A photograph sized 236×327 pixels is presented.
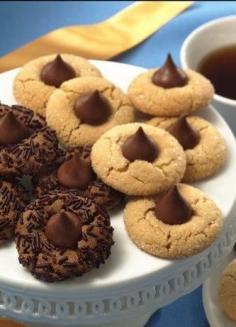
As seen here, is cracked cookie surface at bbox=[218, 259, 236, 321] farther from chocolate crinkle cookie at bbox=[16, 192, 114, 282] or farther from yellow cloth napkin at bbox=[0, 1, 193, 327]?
yellow cloth napkin at bbox=[0, 1, 193, 327]

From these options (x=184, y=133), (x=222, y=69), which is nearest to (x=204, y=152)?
(x=184, y=133)

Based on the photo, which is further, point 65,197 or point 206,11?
point 206,11

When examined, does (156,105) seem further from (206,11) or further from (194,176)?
(206,11)

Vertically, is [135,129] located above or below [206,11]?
above

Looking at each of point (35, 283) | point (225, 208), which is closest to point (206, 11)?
point (225, 208)

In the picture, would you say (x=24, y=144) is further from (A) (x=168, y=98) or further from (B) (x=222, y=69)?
(B) (x=222, y=69)

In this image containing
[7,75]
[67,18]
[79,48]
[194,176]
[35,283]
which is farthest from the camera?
[67,18]

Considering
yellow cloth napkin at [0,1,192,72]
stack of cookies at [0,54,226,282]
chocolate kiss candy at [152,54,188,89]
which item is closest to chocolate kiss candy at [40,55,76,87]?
stack of cookies at [0,54,226,282]
